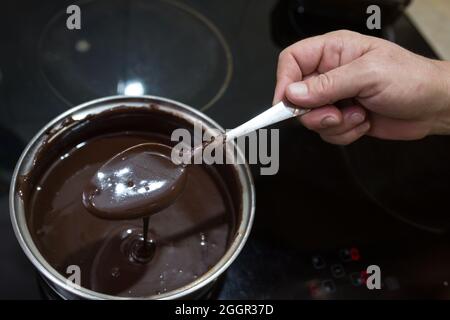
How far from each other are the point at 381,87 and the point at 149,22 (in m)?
0.62

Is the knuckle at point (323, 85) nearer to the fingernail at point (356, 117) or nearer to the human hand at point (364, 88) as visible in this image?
the human hand at point (364, 88)

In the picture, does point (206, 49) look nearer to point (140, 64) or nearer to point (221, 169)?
point (140, 64)

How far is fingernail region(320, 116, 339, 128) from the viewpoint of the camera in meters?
0.97

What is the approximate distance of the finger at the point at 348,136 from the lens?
1059 millimetres

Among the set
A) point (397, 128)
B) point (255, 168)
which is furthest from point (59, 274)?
point (397, 128)

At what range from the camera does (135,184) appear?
87cm

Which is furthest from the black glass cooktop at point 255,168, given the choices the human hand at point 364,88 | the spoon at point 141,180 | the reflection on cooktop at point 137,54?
the spoon at point 141,180

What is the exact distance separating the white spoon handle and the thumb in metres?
0.02

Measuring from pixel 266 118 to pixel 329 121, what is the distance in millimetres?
144

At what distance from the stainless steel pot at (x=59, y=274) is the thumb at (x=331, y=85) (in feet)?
0.55

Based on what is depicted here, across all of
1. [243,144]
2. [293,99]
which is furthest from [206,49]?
[293,99]

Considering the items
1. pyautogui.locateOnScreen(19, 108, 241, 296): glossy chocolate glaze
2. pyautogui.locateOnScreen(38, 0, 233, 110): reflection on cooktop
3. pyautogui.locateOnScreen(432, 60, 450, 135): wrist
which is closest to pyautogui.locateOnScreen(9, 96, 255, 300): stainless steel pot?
pyautogui.locateOnScreen(19, 108, 241, 296): glossy chocolate glaze
